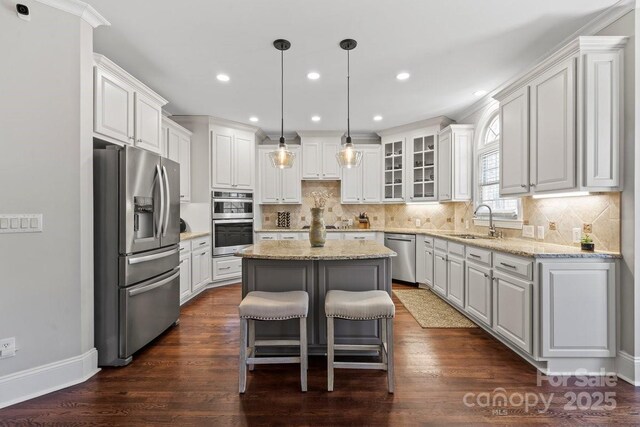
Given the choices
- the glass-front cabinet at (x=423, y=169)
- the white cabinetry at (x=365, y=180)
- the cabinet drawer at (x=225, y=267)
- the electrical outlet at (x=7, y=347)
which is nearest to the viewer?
the electrical outlet at (x=7, y=347)

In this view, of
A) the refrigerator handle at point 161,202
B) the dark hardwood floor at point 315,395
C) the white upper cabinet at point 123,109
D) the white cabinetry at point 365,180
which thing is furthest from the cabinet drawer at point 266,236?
the dark hardwood floor at point 315,395

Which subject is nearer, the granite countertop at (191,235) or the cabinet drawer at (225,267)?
the granite countertop at (191,235)

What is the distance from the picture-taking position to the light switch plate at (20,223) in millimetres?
1906

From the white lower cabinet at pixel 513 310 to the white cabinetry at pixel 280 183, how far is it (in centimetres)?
361

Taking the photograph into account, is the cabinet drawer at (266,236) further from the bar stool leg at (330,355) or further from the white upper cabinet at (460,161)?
the bar stool leg at (330,355)

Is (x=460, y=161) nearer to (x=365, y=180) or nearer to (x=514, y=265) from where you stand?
(x=365, y=180)

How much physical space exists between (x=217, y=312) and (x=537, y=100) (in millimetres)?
4011

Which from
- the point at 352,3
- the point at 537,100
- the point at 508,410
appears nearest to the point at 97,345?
the point at 508,410

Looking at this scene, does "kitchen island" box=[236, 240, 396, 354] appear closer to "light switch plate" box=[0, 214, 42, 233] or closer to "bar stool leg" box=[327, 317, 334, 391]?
"bar stool leg" box=[327, 317, 334, 391]

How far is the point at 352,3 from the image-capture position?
2.14m

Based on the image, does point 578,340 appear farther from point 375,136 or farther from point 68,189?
point 375,136

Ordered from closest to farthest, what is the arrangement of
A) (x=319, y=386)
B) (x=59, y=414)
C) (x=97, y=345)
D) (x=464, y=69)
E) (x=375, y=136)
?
1. (x=59, y=414)
2. (x=319, y=386)
3. (x=97, y=345)
4. (x=464, y=69)
5. (x=375, y=136)

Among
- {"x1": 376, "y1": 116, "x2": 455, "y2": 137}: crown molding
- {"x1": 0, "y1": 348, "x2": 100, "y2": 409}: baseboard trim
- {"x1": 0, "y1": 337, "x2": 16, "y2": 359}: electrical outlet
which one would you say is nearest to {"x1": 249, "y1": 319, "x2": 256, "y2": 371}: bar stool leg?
{"x1": 0, "y1": 348, "x2": 100, "y2": 409}: baseboard trim

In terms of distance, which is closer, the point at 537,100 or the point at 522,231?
the point at 537,100
